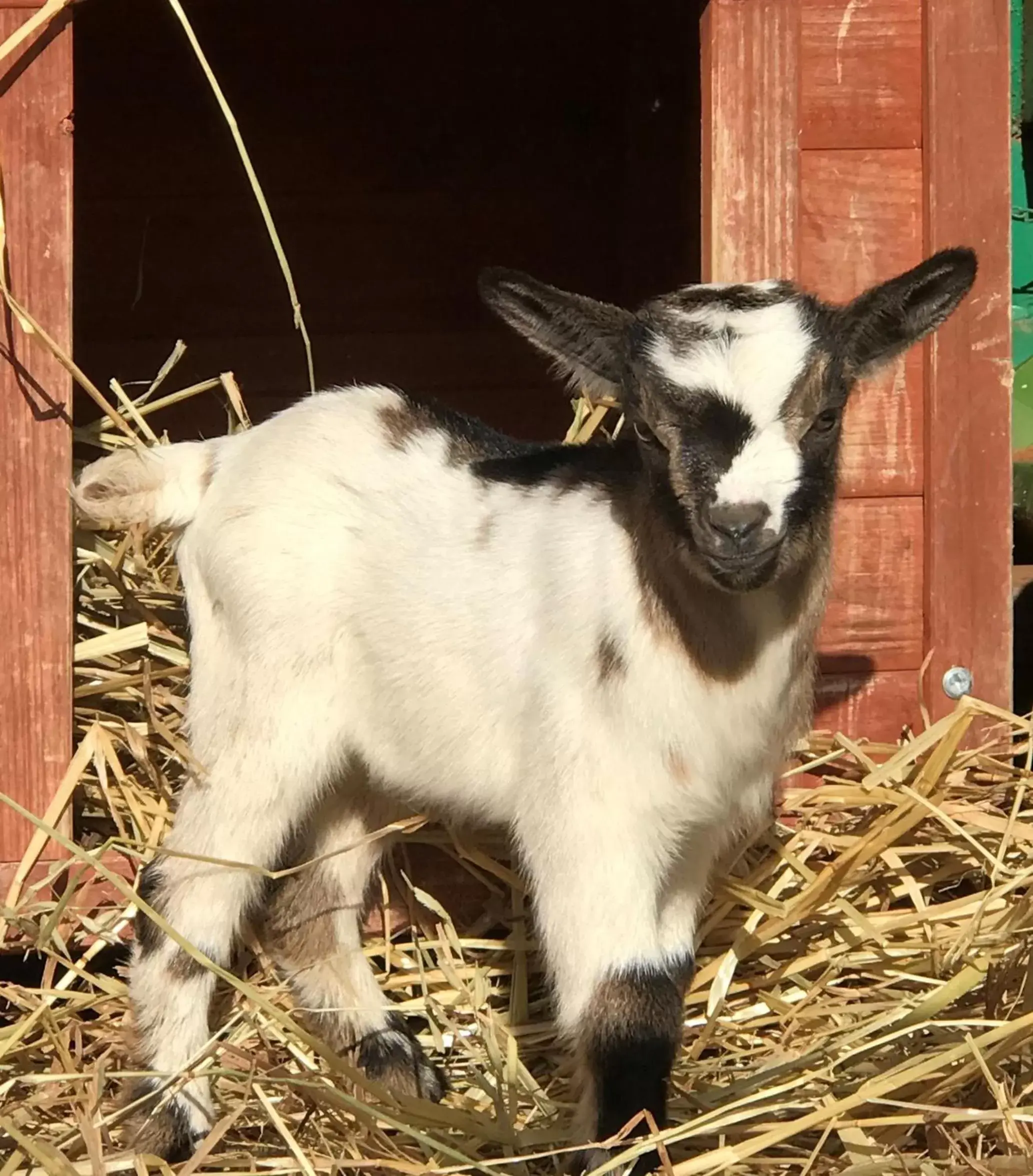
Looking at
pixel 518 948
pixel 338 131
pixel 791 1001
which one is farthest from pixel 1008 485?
pixel 338 131

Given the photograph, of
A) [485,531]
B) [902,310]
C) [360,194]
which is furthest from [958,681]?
[360,194]

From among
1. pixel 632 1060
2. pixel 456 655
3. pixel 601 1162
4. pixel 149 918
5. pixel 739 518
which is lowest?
pixel 601 1162

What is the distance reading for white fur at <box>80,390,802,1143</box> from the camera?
2957 mm

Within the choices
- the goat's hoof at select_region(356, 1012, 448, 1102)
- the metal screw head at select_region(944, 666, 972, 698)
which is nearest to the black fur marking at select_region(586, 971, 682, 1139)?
the goat's hoof at select_region(356, 1012, 448, 1102)

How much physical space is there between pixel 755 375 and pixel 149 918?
1632 mm

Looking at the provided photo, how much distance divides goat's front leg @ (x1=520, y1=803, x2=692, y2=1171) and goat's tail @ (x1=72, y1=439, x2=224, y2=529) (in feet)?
3.69

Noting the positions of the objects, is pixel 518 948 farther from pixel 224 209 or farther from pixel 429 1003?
pixel 224 209

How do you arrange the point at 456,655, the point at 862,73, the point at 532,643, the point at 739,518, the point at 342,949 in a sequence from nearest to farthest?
1. the point at 739,518
2. the point at 532,643
3. the point at 456,655
4. the point at 342,949
5. the point at 862,73

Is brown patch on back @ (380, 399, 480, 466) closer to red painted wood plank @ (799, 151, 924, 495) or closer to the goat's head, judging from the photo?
the goat's head

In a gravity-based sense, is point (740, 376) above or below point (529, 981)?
above

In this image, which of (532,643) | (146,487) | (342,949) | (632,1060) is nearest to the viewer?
(632,1060)

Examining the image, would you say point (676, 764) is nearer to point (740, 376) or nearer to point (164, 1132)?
point (740, 376)

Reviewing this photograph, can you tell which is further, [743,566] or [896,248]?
[896,248]

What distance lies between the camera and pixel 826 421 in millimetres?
2846
